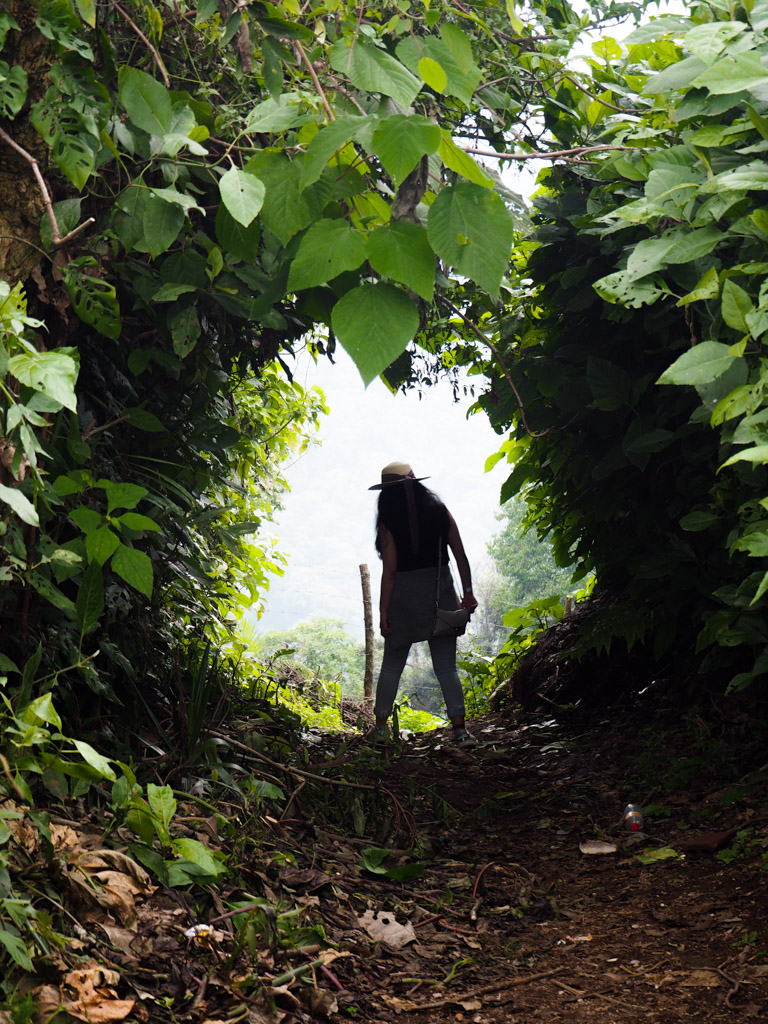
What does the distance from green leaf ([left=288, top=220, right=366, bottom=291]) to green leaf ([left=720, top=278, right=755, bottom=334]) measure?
687mm

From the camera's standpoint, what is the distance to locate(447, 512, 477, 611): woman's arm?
457 cm

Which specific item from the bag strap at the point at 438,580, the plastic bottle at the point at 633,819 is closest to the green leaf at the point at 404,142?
the plastic bottle at the point at 633,819

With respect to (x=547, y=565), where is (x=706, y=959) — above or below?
below

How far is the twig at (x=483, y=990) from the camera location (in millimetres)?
1737

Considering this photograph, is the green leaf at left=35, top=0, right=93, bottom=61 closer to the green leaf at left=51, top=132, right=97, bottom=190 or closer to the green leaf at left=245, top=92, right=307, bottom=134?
the green leaf at left=51, top=132, right=97, bottom=190

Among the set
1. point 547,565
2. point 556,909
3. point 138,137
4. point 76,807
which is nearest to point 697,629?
point 556,909

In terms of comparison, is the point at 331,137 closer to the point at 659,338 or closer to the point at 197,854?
the point at 197,854

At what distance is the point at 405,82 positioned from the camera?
1.26 meters

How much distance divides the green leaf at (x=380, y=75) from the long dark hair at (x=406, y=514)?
3.33 m

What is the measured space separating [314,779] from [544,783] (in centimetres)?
119

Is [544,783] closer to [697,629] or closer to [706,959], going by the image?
[697,629]

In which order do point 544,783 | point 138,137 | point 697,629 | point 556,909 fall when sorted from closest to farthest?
1. point 138,137
2. point 556,909
3. point 697,629
4. point 544,783

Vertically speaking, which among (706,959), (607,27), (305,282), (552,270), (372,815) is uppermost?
(607,27)

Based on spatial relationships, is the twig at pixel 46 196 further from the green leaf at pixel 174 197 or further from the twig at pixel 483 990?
the twig at pixel 483 990
